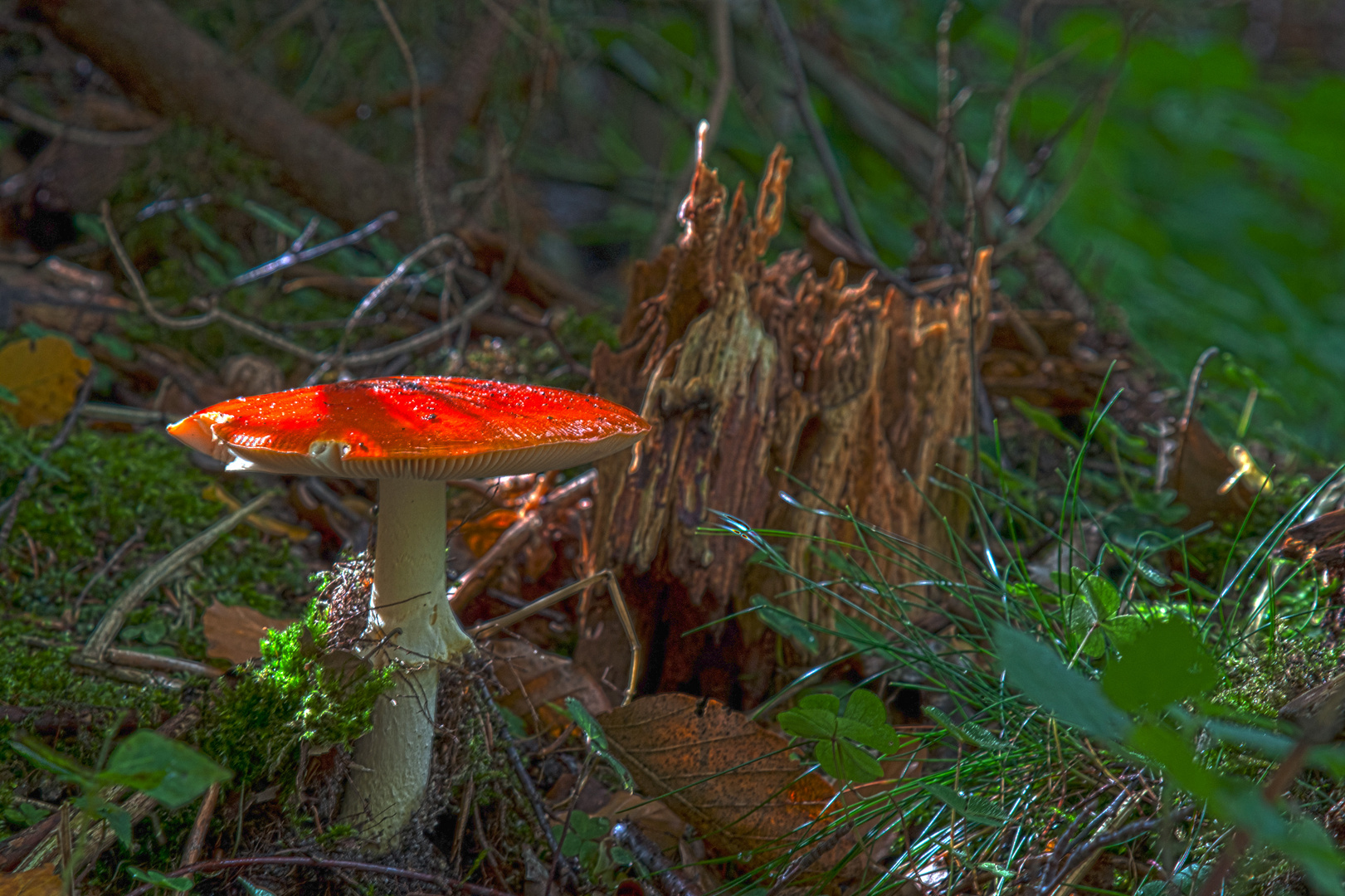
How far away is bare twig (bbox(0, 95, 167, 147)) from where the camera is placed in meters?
3.30

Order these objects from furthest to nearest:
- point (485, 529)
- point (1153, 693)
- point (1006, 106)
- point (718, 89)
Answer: point (718, 89) → point (1006, 106) → point (485, 529) → point (1153, 693)

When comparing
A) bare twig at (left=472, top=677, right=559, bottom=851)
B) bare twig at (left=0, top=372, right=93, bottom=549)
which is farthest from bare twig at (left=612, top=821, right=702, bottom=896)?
bare twig at (left=0, top=372, right=93, bottom=549)

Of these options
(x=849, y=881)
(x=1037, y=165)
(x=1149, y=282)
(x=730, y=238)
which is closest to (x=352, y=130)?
(x=730, y=238)

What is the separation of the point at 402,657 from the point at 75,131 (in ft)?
10.6

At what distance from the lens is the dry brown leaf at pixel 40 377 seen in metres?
2.45

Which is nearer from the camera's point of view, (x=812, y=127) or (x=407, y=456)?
(x=407, y=456)

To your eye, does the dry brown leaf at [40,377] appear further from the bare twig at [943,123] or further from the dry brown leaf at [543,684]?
the bare twig at [943,123]

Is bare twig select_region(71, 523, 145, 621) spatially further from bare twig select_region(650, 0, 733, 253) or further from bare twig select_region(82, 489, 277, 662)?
bare twig select_region(650, 0, 733, 253)

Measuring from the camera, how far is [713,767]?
1.61 metres

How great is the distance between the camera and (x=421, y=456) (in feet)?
3.90

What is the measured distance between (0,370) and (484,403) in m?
2.01

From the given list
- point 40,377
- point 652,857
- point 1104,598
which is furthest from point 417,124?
point 1104,598

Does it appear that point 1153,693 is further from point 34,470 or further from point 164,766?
point 34,470

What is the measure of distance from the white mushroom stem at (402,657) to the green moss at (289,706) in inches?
2.3
